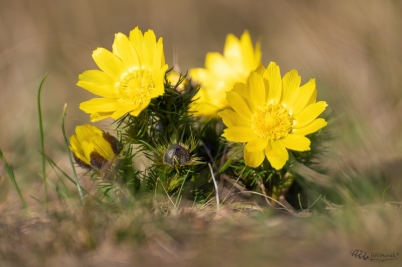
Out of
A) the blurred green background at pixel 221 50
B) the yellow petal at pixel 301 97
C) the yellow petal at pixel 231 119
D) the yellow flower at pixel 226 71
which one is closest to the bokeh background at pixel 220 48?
the blurred green background at pixel 221 50

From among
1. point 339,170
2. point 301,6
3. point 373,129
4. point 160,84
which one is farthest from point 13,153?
point 301,6

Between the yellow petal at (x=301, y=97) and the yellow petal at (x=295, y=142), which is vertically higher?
the yellow petal at (x=301, y=97)

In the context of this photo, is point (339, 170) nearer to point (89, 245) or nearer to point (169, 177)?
point (169, 177)

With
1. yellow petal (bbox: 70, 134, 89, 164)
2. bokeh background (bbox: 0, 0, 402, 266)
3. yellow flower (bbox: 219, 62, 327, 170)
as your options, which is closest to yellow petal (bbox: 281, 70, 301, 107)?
yellow flower (bbox: 219, 62, 327, 170)

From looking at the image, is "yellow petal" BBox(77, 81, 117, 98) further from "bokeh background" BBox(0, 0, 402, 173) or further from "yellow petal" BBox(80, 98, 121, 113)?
"bokeh background" BBox(0, 0, 402, 173)

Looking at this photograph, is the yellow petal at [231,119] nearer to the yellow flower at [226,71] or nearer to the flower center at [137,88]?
the flower center at [137,88]

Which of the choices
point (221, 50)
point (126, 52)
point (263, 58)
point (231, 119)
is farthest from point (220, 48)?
point (231, 119)
